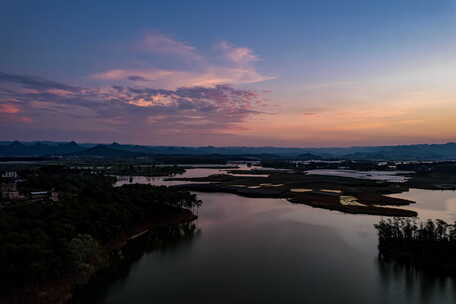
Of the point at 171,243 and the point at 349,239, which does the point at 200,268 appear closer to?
the point at 171,243

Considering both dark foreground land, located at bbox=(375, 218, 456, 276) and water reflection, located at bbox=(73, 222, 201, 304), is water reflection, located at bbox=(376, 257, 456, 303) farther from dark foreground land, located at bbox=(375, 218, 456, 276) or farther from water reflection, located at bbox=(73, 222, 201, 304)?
water reflection, located at bbox=(73, 222, 201, 304)

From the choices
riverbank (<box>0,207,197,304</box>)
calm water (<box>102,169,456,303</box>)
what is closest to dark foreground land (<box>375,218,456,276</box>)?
calm water (<box>102,169,456,303</box>)

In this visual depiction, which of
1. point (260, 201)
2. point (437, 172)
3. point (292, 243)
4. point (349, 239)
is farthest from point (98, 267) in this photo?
point (437, 172)

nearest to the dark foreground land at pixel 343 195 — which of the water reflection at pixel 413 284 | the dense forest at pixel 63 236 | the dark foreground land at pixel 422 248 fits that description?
the dark foreground land at pixel 422 248

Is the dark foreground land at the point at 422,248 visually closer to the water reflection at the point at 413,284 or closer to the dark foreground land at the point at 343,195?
the water reflection at the point at 413,284

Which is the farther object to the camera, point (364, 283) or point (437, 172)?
point (437, 172)
